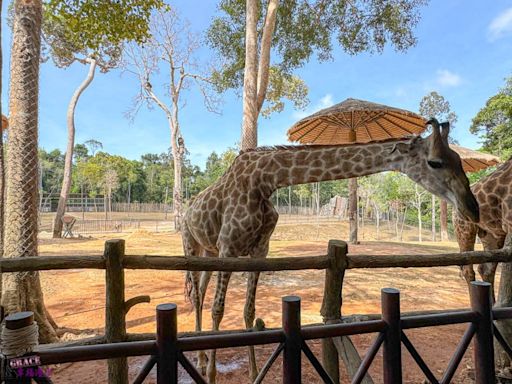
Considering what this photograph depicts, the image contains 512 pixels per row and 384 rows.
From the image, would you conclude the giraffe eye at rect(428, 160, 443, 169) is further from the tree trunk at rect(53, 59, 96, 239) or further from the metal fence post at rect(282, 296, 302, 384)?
the tree trunk at rect(53, 59, 96, 239)

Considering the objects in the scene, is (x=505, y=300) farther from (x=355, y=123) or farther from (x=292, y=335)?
(x=355, y=123)

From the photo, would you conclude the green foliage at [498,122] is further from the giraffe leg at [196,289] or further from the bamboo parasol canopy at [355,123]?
the giraffe leg at [196,289]

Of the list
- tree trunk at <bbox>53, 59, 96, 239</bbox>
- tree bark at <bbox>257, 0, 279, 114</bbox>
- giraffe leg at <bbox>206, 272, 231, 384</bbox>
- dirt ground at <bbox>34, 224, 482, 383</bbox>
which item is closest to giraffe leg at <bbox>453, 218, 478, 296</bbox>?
dirt ground at <bbox>34, 224, 482, 383</bbox>

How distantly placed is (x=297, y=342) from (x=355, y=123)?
6.72 m

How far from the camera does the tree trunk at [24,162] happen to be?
3.70 m

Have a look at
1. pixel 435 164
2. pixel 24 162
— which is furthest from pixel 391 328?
pixel 24 162

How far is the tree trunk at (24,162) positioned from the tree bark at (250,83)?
4.40 m

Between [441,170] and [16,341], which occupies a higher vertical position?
[441,170]

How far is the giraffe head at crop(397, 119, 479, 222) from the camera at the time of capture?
2582 millimetres

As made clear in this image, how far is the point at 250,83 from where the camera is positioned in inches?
300

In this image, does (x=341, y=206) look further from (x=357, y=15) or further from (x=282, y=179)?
(x=282, y=179)

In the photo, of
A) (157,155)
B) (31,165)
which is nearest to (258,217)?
(31,165)

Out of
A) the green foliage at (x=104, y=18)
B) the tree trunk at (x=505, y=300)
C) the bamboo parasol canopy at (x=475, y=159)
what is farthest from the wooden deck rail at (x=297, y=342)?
the bamboo parasol canopy at (x=475, y=159)

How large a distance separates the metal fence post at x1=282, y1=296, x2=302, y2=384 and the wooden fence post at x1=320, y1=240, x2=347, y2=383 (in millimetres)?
854
